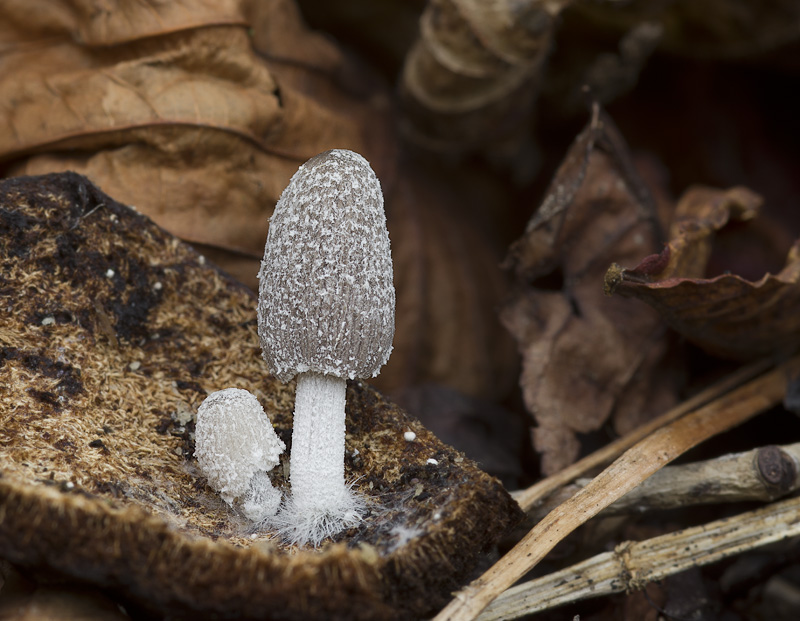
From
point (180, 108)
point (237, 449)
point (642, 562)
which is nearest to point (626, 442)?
point (642, 562)

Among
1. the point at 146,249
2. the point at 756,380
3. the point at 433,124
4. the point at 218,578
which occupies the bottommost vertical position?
the point at 218,578

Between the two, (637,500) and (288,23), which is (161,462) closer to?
(637,500)

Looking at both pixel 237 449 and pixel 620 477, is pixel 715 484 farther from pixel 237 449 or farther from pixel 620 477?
pixel 237 449

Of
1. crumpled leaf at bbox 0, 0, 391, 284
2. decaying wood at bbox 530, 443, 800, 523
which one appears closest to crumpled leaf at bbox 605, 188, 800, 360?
decaying wood at bbox 530, 443, 800, 523

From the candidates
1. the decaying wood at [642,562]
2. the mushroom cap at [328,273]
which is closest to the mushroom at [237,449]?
the mushroom cap at [328,273]

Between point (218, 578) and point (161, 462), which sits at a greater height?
point (161, 462)

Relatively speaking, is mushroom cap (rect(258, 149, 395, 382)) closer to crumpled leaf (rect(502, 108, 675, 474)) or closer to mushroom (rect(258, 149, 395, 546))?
mushroom (rect(258, 149, 395, 546))

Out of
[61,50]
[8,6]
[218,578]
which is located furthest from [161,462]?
[8,6]

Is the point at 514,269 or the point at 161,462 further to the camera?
the point at 514,269
